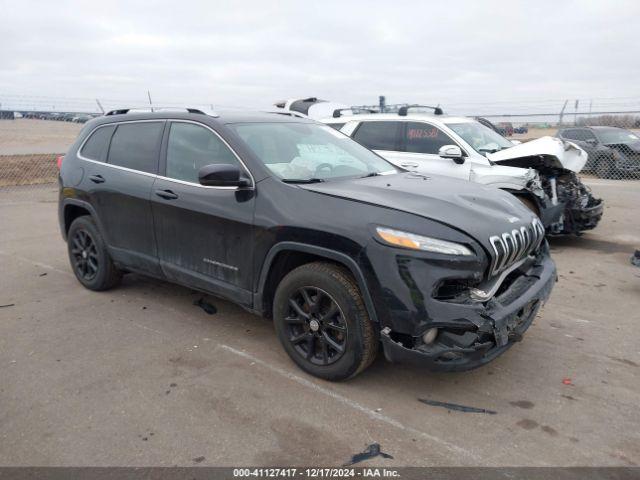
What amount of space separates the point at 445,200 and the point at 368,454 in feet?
5.35

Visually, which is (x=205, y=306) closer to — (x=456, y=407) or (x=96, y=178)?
(x=96, y=178)

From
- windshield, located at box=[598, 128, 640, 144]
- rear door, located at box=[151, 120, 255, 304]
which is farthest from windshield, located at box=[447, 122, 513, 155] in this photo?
windshield, located at box=[598, 128, 640, 144]

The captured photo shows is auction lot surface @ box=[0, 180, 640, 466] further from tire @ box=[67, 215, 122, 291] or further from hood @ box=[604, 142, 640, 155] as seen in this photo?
hood @ box=[604, 142, 640, 155]

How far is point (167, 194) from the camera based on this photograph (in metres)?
4.16

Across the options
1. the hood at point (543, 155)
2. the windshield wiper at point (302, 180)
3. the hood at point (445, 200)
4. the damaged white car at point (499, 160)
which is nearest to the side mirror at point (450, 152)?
the damaged white car at point (499, 160)

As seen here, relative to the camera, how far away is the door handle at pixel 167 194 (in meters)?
4.11

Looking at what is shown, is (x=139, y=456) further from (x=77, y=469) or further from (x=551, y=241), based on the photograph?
(x=551, y=241)

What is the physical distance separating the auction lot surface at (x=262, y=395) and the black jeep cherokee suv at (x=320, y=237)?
0.36 m

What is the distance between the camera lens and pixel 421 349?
2971 millimetres

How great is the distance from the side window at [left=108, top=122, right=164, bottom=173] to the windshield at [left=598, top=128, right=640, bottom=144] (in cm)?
1422

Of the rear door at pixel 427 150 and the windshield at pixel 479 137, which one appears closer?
the rear door at pixel 427 150

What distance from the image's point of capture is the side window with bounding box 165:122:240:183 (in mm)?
3902

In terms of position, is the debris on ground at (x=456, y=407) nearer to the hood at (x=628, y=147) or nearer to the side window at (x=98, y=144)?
the side window at (x=98, y=144)

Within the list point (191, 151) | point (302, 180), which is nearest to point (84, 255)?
point (191, 151)
